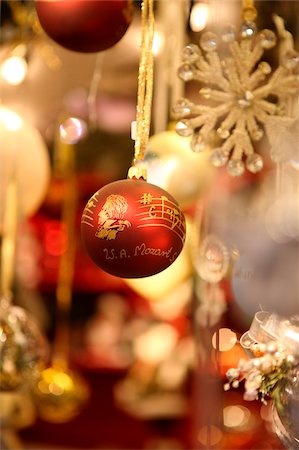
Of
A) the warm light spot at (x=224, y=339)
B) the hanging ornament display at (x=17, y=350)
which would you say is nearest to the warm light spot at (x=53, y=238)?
the hanging ornament display at (x=17, y=350)

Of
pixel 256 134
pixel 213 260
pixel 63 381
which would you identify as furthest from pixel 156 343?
pixel 256 134

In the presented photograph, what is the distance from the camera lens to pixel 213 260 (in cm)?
95

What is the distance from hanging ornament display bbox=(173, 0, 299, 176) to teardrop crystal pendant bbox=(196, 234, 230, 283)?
0.48ft

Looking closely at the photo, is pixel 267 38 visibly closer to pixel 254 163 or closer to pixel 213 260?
pixel 254 163

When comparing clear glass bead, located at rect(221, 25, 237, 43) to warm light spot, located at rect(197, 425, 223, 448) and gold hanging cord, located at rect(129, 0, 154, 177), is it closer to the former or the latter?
gold hanging cord, located at rect(129, 0, 154, 177)

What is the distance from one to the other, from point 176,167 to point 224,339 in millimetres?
222

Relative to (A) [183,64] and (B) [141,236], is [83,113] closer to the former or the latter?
(A) [183,64]

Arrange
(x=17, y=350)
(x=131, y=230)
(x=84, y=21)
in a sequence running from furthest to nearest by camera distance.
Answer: (x=17, y=350)
(x=84, y=21)
(x=131, y=230)

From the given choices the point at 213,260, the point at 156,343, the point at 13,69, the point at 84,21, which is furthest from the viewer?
the point at 156,343

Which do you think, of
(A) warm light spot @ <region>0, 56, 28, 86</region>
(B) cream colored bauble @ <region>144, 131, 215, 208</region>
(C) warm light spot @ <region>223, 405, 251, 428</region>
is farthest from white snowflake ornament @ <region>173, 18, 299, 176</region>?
(C) warm light spot @ <region>223, 405, 251, 428</region>

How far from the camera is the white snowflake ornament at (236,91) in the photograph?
822 millimetres

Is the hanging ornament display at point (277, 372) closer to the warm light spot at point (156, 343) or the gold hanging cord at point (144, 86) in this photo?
the gold hanging cord at point (144, 86)

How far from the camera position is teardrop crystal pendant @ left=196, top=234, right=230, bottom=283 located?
95 cm

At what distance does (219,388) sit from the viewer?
1014 millimetres
